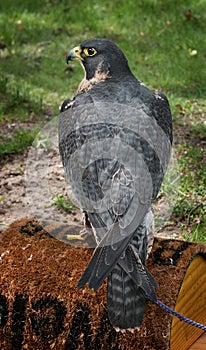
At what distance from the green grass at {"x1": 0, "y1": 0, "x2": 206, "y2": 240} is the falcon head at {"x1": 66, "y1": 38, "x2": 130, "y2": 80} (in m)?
1.52

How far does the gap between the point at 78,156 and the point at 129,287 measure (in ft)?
2.90

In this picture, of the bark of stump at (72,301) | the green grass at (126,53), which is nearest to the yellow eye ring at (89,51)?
the bark of stump at (72,301)

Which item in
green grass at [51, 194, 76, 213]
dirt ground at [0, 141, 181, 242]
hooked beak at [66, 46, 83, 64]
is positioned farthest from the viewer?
green grass at [51, 194, 76, 213]

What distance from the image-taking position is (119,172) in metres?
3.15

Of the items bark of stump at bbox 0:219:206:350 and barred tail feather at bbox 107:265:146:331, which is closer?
barred tail feather at bbox 107:265:146:331

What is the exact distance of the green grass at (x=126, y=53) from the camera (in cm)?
611

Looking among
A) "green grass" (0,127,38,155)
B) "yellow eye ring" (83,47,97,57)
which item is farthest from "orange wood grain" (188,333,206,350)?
"green grass" (0,127,38,155)

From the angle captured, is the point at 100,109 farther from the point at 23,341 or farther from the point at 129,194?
the point at 23,341

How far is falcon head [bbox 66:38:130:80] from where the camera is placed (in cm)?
409

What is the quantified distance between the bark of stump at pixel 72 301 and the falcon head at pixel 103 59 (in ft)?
4.13

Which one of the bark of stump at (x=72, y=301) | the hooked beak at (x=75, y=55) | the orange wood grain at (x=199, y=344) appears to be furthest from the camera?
the hooked beak at (x=75, y=55)

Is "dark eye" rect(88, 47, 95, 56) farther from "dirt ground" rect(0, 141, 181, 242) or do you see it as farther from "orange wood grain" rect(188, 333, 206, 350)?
"orange wood grain" rect(188, 333, 206, 350)

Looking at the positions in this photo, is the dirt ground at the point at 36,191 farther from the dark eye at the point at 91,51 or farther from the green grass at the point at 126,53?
the dark eye at the point at 91,51

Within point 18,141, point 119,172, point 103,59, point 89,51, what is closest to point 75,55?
point 89,51
